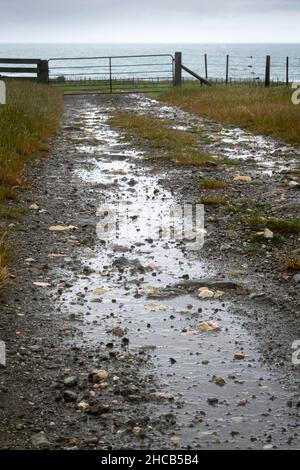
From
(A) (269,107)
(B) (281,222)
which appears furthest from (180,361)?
(A) (269,107)

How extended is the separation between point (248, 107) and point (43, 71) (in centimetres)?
1450

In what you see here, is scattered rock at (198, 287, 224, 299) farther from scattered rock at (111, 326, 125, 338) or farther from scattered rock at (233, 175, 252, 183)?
scattered rock at (233, 175, 252, 183)

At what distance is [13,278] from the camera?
549cm

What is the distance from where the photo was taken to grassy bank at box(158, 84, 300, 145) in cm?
1534

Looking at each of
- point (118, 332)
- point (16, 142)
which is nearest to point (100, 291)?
point (118, 332)

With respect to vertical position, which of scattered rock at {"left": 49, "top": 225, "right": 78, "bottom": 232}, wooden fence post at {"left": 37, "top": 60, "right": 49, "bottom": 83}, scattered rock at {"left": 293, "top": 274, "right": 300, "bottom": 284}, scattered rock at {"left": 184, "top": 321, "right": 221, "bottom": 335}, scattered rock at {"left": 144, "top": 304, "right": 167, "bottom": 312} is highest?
wooden fence post at {"left": 37, "top": 60, "right": 49, "bottom": 83}

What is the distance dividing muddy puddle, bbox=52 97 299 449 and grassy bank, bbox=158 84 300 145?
7.49 meters

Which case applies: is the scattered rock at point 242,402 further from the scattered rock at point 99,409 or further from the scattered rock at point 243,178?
the scattered rock at point 243,178

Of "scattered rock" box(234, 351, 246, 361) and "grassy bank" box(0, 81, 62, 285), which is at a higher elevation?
"grassy bank" box(0, 81, 62, 285)

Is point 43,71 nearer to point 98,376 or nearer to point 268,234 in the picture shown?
point 268,234

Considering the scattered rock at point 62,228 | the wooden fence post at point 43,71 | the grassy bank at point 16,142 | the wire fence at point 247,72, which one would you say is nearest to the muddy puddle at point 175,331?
the scattered rock at point 62,228

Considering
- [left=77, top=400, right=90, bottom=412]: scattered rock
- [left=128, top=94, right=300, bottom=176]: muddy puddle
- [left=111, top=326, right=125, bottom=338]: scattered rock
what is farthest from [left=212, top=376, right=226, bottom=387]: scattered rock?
[left=128, top=94, right=300, bottom=176]: muddy puddle
